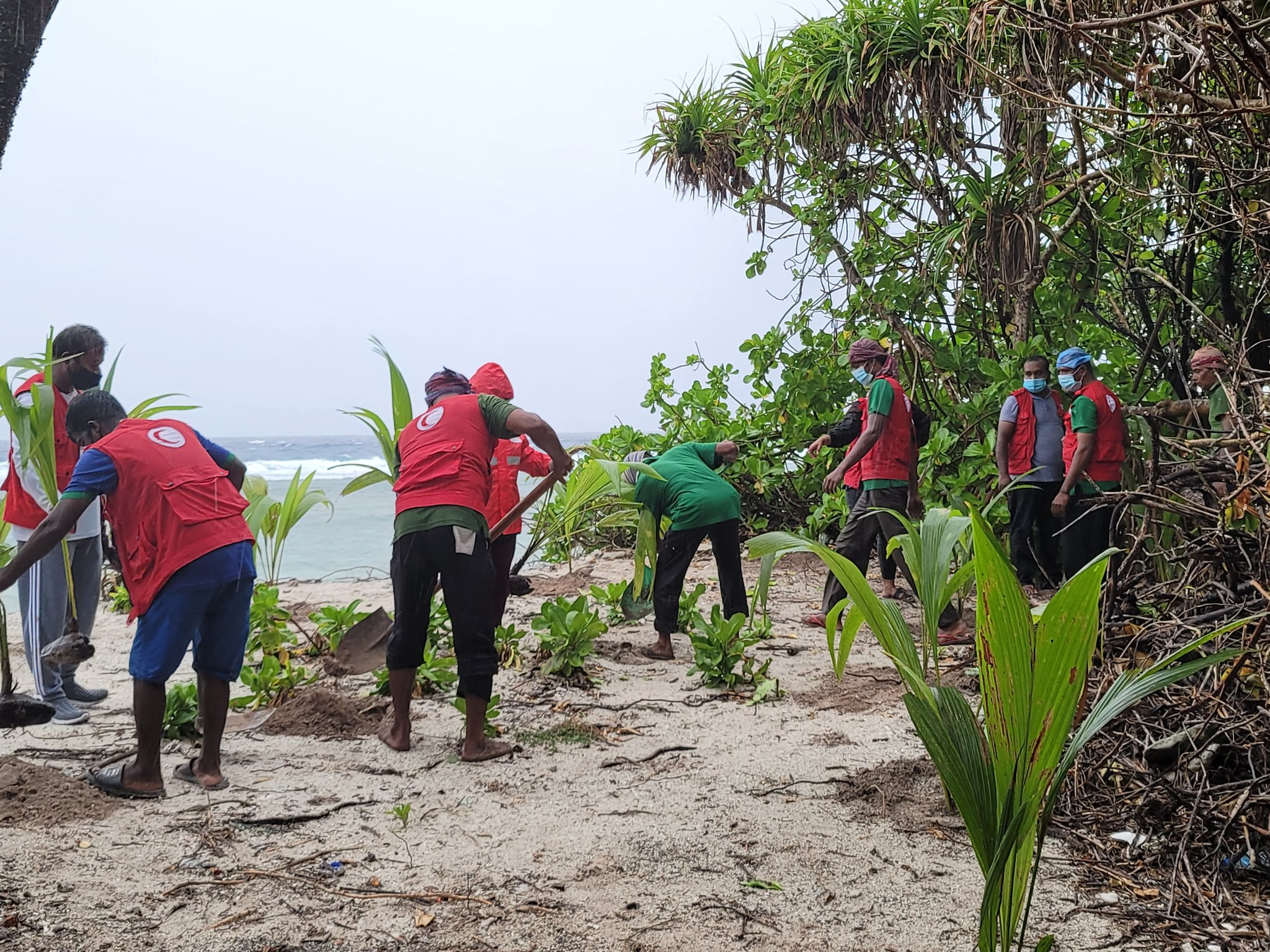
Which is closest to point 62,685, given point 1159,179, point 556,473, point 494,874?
point 556,473

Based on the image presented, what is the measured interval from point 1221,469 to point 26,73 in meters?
2.98

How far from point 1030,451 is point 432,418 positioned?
3.72 m

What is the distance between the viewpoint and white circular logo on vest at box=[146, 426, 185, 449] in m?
3.15

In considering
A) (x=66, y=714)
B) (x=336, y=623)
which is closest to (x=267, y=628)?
(x=336, y=623)

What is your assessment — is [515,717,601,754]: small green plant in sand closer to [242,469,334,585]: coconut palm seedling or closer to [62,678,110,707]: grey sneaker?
[242,469,334,585]: coconut palm seedling

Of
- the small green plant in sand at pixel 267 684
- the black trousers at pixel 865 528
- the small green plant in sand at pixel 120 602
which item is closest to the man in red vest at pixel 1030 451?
the black trousers at pixel 865 528

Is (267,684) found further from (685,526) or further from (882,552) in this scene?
(882,552)

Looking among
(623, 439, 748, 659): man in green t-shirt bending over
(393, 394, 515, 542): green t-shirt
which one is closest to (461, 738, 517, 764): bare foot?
(393, 394, 515, 542): green t-shirt

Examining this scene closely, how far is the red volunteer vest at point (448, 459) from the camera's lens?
354cm

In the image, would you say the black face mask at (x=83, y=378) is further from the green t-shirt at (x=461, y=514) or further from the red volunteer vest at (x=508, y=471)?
the red volunteer vest at (x=508, y=471)

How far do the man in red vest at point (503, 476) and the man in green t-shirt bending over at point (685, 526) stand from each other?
0.56 meters

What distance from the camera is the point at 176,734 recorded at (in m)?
3.66

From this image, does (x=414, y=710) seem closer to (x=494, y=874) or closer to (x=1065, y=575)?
(x=494, y=874)

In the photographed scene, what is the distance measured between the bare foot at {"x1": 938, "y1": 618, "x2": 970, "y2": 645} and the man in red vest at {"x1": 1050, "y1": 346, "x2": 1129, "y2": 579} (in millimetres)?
578
